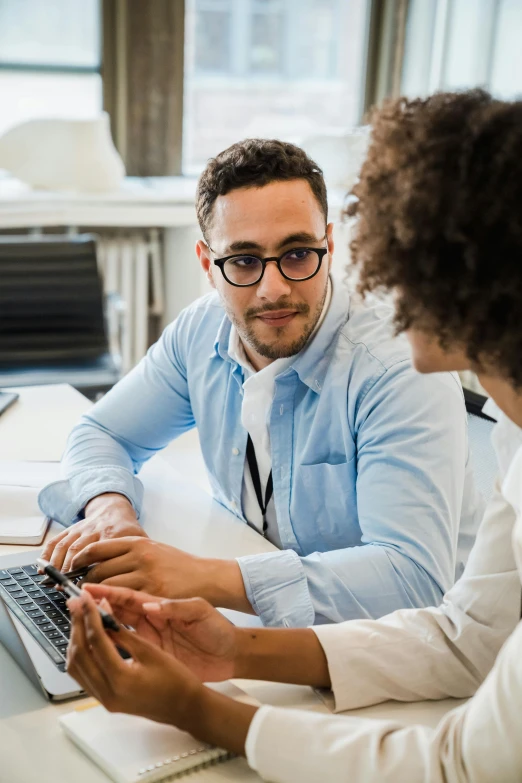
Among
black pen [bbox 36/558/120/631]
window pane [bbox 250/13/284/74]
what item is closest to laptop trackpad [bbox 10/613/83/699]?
black pen [bbox 36/558/120/631]

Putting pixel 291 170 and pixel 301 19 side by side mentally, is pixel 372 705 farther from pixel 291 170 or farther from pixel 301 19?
pixel 301 19

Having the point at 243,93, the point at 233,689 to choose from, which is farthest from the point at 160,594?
the point at 243,93

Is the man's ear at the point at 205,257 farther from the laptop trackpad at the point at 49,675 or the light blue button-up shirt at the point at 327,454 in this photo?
the laptop trackpad at the point at 49,675

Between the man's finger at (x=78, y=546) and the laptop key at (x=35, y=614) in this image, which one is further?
the man's finger at (x=78, y=546)

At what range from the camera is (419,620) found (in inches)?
42.5

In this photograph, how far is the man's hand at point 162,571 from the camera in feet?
3.81

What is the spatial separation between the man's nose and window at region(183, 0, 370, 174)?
2479 millimetres

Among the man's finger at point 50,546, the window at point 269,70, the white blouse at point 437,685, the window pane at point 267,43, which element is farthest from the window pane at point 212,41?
the white blouse at point 437,685

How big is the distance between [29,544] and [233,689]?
544 mm

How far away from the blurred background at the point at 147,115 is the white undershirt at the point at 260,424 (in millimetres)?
1435

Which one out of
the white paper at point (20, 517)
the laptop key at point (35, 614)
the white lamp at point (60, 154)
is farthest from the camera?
the white lamp at point (60, 154)

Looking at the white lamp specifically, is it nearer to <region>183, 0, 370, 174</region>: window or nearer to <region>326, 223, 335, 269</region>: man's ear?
<region>183, 0, 370, 174</region>: window

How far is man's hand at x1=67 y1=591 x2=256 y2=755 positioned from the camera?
2.90 feet

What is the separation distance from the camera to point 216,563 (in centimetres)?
121
